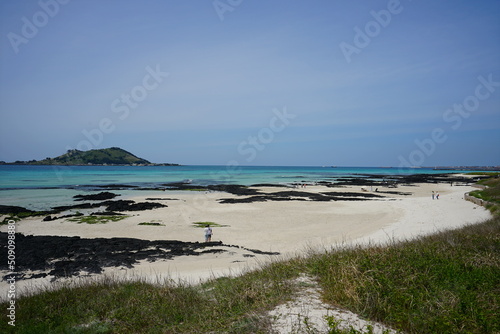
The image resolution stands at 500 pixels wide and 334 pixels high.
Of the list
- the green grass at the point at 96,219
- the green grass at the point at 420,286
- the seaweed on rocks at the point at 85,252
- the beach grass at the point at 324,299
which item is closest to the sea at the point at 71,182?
the green grass at the point at 96,219

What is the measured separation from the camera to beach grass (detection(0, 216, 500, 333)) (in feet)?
15.6

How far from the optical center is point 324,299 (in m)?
5.51

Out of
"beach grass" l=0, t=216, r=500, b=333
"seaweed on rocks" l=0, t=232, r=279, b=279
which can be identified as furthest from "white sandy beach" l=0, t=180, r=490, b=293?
"beach grass" l=0, t=216, r=500, b=333

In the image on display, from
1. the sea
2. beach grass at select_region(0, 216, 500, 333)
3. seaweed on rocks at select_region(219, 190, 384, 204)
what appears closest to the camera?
beach grass at select_region(0, 216, 500, 333)

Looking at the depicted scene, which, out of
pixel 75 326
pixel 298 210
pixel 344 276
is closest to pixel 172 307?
pixel 75 326

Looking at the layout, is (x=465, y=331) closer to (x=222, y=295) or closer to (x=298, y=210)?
(x=222, y=295)

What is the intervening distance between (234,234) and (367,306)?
14289mm

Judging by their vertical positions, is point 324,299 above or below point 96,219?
above

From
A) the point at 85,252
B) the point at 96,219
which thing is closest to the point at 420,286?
the point at 85,252

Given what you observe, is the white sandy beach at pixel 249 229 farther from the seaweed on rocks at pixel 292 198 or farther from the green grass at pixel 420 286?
the seaweed on rocks at pixel 292 198

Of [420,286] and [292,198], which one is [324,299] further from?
[292,198]

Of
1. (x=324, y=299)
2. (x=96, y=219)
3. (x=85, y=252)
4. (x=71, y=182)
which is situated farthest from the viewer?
(x=71, y=182)

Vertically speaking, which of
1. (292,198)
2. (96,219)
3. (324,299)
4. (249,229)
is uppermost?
(324,299)

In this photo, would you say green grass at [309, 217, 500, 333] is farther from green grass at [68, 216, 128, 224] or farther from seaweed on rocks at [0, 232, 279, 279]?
green grass at [68, 216, 128, 224]
